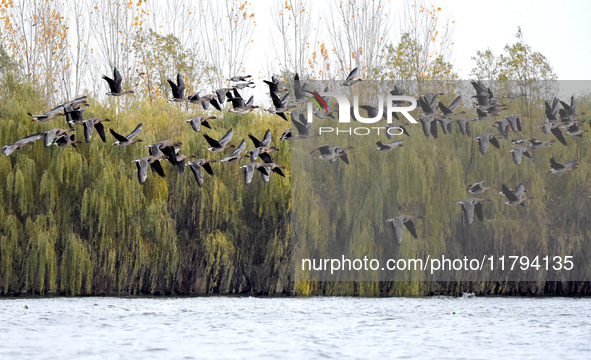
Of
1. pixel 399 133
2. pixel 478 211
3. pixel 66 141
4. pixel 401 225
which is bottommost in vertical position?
pixel 401 225

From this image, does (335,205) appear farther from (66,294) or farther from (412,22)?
(412,22)

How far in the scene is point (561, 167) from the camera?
22.3 m

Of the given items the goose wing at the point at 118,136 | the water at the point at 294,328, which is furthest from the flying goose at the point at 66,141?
the water at the point at 294,328

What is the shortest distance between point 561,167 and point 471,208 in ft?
9.50

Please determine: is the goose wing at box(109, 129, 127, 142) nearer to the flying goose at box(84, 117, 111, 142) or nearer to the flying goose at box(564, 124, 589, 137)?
the flying goose at box(84, 117, 111, 142)

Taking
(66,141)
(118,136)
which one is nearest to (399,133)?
(118,136)

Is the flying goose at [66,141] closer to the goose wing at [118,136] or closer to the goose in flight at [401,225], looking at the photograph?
the goose wing at [118,136]

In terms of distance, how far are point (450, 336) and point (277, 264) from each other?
29.8 ft

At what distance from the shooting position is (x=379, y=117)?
22781 mm

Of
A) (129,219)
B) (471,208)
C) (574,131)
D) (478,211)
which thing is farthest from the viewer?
(574,131)

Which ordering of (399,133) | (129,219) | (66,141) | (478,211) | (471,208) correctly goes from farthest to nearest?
(399,133) < (478,211) < (471,208) < (129,219) < (66,141)

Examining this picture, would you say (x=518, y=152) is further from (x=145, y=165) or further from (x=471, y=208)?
(x=145, y=165)

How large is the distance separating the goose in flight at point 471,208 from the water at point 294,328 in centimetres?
209

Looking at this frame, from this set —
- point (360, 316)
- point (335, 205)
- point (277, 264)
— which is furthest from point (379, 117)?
point (360, 316)
